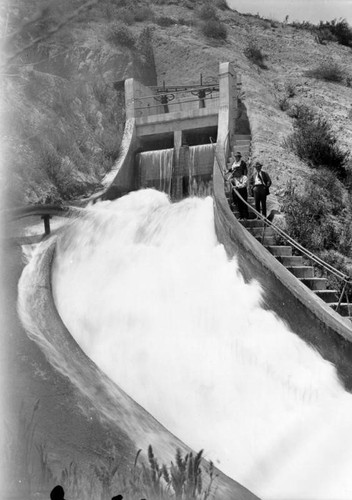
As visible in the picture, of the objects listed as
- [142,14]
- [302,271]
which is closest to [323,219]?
[302,271]

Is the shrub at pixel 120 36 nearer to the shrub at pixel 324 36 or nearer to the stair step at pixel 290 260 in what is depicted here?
the shrub at pixel 324 36

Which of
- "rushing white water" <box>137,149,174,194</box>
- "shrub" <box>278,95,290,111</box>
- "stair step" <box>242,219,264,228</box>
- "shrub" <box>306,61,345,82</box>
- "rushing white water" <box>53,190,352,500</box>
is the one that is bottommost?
"rushing white water" <box>53,190,352,500</box>

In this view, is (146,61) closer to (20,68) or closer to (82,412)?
(20,68)

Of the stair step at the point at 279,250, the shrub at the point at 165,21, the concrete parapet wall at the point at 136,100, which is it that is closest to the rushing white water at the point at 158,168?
the concrete parapet wall at the point at 136,100

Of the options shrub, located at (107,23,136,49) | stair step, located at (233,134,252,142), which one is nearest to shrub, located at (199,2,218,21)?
shrub, located at (107,23,136,49)

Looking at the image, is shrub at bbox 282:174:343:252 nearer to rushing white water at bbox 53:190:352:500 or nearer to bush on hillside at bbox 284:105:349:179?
bush on hillside at bbox 284:105:349:179

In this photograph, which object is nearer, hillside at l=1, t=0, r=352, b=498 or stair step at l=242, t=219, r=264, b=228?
hillside at l=1, t=0, r=352, b=498

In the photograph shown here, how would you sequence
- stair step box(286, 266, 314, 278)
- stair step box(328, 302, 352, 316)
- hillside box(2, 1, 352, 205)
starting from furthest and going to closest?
hillside box(2, 1, 352, 205), stair step box(286, 266, 314, 278), stair step box(328, 302, 352, 316)
